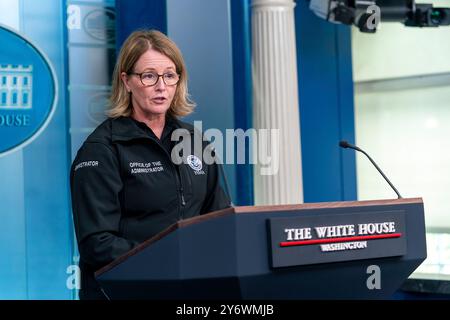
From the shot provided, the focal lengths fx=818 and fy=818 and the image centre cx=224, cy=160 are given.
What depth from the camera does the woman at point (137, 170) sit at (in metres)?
1.83

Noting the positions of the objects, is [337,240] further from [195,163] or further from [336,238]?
[195,163]

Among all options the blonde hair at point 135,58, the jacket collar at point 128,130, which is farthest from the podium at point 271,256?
the blonde hair at point 135,58

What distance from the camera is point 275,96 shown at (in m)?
4.15

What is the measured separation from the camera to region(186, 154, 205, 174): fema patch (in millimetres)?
2020

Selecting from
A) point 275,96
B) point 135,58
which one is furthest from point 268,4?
point 135,58

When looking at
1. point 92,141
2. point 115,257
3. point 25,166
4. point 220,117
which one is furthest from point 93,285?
point 220,117

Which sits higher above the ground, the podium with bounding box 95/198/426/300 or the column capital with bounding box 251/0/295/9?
the column capital with bounding box 251/0/295/9

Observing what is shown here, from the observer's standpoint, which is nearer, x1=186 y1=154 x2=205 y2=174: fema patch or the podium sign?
the podium sign

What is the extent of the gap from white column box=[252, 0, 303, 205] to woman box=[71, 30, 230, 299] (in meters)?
2.03

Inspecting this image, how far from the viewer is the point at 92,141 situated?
1.89m

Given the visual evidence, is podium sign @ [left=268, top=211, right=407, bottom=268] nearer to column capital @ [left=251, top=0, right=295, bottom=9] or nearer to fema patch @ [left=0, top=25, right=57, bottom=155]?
fema patch @ [left=0, top=25, right=57, bottom=155]

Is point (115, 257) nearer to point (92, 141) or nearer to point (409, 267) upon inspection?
point (92, 141)

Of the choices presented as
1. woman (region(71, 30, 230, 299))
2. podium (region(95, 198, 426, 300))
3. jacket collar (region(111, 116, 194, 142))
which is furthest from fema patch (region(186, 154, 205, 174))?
podium (region(95, 198, 426, 300))

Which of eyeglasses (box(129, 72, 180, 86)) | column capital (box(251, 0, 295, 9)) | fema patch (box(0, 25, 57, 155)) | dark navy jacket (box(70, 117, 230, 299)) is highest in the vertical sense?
column capital (box(251, 0, 295, 9))
